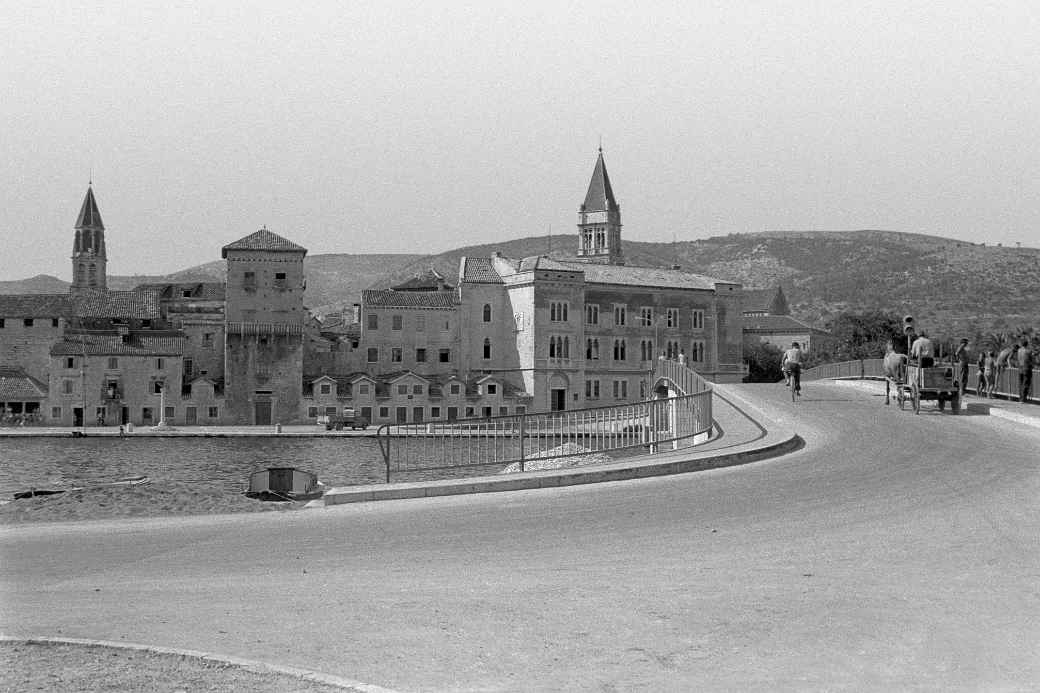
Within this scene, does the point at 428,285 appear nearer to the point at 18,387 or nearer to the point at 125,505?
the point at 18,387

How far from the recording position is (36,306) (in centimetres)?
10388

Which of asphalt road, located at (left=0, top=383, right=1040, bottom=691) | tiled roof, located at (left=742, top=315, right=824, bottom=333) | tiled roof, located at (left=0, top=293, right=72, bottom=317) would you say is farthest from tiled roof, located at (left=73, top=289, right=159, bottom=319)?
asphalt road, located at (left=0, top=383, right=1040, bottom=691)

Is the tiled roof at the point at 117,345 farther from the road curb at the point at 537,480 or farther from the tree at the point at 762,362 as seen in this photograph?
the road curb at the point at 537,480

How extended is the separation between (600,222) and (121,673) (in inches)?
4908

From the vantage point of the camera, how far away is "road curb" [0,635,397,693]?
765cm

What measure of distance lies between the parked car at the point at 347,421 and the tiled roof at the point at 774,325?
6758cm

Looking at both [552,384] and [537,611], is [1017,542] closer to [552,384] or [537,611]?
[537,611]

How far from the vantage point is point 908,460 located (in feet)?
63.1

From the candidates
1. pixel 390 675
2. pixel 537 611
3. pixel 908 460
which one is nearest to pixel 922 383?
pixel 908 460

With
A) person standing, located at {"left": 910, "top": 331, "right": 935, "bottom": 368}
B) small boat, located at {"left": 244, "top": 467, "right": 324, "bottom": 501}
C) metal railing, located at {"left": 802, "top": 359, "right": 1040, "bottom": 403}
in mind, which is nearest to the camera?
small boat, located at {"left": 244, "top": 467, "right": 324, "bottom": 501}

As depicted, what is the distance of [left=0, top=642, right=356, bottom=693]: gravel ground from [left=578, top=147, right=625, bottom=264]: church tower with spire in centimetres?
12221

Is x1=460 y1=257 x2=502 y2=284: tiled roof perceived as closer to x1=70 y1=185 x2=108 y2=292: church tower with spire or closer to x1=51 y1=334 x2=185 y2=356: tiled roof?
x1=51 y1=334 x2=185 y2=356: tiled roof

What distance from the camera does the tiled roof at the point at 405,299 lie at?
100812 millimetres

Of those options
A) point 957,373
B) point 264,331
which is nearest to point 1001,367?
point 957,373
